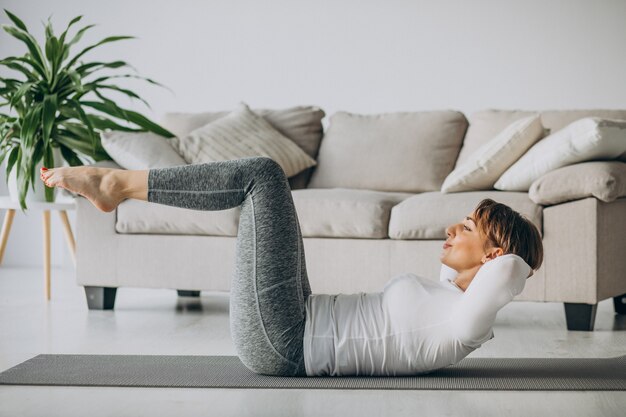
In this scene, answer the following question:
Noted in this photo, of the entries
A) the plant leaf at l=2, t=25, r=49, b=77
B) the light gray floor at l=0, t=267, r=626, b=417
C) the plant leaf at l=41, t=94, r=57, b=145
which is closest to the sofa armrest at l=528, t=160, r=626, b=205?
the light gray floor at l=0, t=267, r=626, b=417

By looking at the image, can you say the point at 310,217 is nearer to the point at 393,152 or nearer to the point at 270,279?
the point at 393,152

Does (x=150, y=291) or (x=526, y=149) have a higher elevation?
(x=526, y=149)

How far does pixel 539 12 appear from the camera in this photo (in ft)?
17.0

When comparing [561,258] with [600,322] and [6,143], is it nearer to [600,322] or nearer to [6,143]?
[600,322]

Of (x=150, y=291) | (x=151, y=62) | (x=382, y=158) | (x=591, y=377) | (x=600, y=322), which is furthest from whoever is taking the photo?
(x=151, y=62)

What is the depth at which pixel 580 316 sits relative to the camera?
124 inches

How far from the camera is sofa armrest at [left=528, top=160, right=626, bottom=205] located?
3.04 meters

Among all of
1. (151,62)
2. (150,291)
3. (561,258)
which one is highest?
(151,62)

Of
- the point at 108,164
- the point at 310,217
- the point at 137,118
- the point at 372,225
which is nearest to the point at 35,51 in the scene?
the point at 137,118

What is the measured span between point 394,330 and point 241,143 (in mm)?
2140

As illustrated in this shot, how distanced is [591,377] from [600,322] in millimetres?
1216

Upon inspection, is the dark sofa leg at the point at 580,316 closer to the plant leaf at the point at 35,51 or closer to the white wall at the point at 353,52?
the white wall at the point at 353,52

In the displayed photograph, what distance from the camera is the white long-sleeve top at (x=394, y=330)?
2.07 metres

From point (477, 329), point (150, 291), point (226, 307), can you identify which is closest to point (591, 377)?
point (477, 329)
